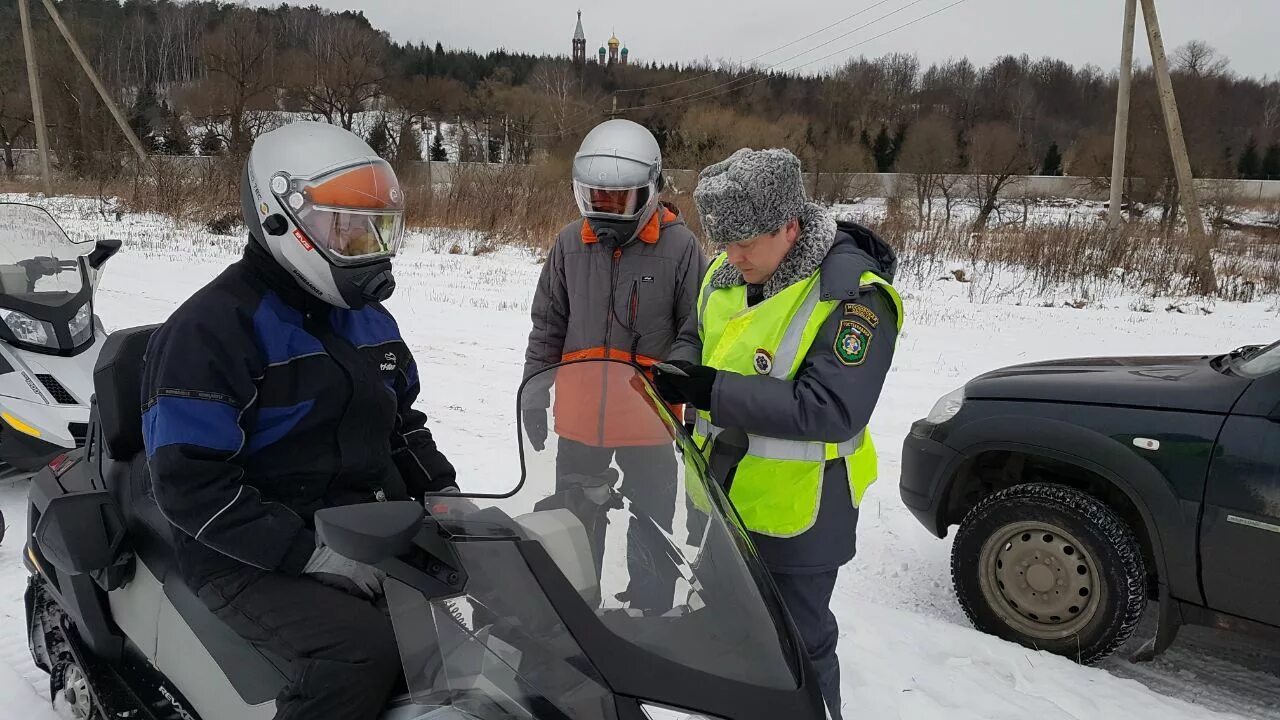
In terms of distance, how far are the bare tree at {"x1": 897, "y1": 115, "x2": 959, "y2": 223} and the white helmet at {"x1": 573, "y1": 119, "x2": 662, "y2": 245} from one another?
36675 mm

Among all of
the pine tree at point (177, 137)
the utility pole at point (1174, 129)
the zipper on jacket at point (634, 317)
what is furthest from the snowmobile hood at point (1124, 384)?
the pine tree at point (177, 137)

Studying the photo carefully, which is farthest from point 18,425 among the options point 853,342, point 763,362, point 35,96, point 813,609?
point 35,96

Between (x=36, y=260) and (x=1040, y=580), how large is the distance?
18.1ft

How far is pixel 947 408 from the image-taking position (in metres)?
3.81

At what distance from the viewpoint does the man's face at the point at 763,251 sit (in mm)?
2244

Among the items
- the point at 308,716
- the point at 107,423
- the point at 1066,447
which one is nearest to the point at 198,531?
the point at 308,716

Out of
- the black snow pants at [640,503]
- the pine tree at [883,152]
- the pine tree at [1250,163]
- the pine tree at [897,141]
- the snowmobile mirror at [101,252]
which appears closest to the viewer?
the black snow pants at [640,503]

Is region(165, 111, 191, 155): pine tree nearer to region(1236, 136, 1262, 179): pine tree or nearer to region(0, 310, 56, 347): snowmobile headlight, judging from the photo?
region(0, 310, 56, 347): snowmobile headlight

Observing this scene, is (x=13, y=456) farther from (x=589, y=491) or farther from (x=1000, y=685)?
(x=1000, y=685)

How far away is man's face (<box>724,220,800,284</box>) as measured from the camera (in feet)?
7.36

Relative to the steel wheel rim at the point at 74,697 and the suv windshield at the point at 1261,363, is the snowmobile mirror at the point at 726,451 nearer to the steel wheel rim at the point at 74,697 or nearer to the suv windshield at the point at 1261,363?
the steel wheel rim at the point at 74,697

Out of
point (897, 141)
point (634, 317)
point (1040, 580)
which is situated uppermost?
point (897, 141)

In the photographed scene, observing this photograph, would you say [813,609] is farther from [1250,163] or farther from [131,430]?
[1250,163]

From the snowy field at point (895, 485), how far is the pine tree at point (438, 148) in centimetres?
3538
